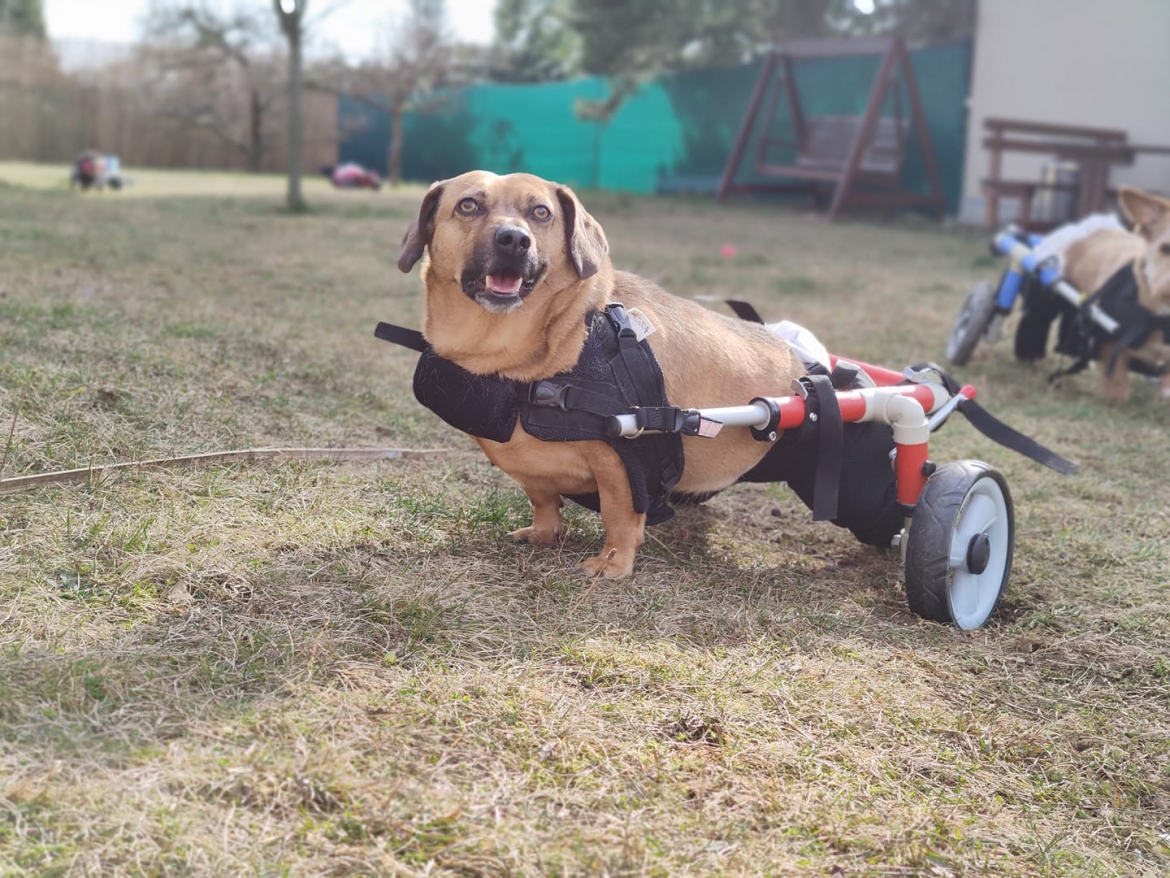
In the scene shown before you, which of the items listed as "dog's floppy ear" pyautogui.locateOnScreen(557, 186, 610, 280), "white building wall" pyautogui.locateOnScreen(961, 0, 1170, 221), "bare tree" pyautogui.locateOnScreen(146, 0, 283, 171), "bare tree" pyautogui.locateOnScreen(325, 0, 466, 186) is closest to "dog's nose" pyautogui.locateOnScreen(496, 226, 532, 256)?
Answer: "dog's floppy ear" pyautogui.locateOnScreen(557, 186, 610, 280)

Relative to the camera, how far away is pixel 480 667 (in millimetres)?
2334

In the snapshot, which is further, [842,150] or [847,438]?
[842,150]

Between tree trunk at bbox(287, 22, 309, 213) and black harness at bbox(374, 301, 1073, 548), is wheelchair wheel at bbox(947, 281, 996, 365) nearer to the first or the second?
black harness at bbox(374, 301, 1073, 548)

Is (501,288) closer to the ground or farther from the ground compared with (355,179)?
closer to the ground

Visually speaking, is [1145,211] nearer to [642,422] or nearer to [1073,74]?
[642,422]

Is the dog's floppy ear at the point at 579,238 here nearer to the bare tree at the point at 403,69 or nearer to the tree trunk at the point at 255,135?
the bare tree at the point at 403,69

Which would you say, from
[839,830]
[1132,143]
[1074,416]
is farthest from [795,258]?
[839,830]

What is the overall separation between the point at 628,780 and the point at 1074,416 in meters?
4.11

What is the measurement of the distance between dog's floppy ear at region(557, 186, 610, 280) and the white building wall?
13329mm

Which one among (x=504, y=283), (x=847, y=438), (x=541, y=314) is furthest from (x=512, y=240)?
(x=847, y=438)

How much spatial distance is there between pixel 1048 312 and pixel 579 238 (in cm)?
435

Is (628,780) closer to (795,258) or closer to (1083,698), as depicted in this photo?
(1083,698)

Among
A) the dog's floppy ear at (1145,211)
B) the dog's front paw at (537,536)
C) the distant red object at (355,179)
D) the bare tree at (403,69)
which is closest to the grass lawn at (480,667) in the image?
the dog's front paw at (537,536)

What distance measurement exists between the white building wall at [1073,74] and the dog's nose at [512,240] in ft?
44.6
